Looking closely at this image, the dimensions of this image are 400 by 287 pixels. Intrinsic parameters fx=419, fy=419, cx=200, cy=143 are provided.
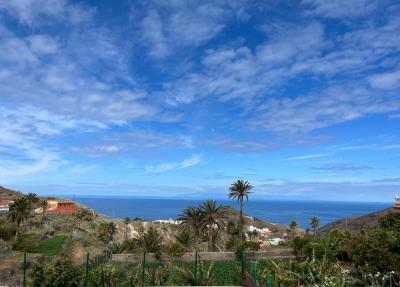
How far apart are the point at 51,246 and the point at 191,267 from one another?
132 feet

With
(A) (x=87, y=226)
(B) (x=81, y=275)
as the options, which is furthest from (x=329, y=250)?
(A) (x=87, y=226)

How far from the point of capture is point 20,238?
224ft

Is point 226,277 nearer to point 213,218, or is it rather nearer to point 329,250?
point 329,250

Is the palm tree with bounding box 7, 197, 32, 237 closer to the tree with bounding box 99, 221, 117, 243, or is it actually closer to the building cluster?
the building cluster

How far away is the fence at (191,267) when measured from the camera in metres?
26.2

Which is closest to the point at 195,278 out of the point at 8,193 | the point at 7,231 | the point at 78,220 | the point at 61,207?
the point at 7,231

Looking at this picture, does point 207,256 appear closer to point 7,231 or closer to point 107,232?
point 7,231

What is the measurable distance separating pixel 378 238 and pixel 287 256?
36.0ft

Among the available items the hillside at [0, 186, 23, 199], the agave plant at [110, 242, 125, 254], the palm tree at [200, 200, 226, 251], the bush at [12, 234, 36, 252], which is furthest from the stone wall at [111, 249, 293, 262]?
the hillside at [0, 186, 23, 199]

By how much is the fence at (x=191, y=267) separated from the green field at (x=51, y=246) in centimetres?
2566

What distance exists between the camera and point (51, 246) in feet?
216

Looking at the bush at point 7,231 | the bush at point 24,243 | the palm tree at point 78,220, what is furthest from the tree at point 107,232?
the bush at point 7,231

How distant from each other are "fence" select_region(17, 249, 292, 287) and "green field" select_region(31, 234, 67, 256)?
2566 centimetres

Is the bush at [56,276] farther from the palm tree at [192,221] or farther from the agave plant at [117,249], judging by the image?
the palm tree at [192,221]
